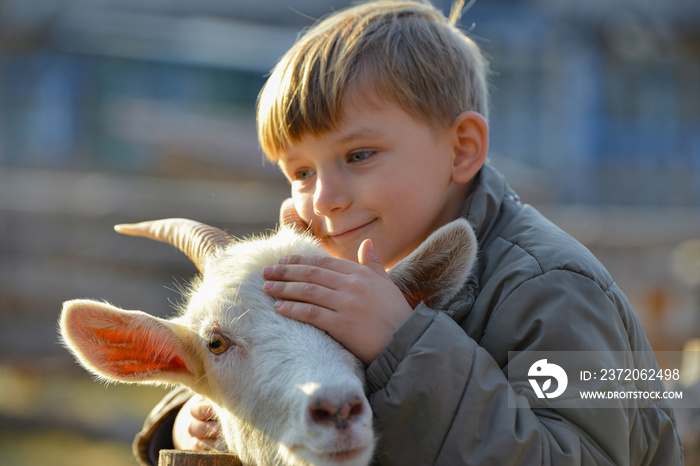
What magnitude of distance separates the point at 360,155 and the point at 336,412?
1479mm

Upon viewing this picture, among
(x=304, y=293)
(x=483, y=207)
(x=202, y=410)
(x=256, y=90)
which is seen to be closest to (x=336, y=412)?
(x=304, y=293)

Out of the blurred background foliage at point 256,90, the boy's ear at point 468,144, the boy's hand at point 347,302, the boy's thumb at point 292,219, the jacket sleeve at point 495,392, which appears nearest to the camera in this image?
the jacket sleeve at point 495,392

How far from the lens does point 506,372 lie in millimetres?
2641

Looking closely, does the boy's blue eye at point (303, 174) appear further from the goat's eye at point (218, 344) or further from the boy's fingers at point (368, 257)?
the goat's eye at point (218, 344)

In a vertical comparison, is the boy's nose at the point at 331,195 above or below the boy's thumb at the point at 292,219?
above

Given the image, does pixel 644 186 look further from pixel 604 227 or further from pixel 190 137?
pixel 190 137

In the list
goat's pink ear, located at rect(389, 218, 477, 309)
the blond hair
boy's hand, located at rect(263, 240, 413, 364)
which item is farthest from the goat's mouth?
the blond hair

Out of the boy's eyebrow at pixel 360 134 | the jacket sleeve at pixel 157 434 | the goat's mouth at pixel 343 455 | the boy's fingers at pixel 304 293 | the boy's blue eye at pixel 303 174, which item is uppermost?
the boy's eyebrow at pixel 360 134

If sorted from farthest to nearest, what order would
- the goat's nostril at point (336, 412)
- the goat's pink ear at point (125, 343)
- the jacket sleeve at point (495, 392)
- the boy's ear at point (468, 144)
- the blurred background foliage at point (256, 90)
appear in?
the blurred background foliage at point (256, 90) < the boy's ear at point (468, 144) < the goat's pink ear at point (125, 343) < the jacket sleeve at point (495, 392) < the goat's nostril at point (336, 412)

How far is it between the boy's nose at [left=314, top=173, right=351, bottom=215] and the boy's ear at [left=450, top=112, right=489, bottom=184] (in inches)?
24.6

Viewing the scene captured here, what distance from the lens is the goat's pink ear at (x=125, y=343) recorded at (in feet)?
9.04

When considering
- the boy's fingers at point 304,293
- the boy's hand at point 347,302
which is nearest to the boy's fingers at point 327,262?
the boy's hand at point 347,302

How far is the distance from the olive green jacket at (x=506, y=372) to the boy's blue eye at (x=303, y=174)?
1022 mm

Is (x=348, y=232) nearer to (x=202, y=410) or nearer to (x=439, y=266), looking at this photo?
(x=439, y=266)
